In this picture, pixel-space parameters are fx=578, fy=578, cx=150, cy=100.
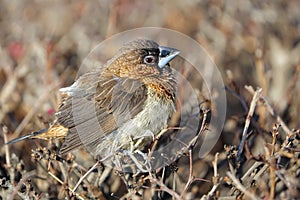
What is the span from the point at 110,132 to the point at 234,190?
1.05 m

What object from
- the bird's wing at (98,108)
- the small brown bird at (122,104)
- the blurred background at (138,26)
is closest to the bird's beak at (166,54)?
the small brown bird at (122,104)

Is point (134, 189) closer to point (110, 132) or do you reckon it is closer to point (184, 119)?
point (110, 132)

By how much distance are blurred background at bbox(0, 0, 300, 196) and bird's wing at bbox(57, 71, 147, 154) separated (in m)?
0.54

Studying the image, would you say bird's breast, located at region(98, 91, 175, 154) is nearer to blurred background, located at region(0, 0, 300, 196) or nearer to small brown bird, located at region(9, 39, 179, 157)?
small brown bird, located at region(9, 39, 179, 157)

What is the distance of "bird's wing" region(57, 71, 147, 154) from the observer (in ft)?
13.0

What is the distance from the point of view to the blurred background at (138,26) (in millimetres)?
5008

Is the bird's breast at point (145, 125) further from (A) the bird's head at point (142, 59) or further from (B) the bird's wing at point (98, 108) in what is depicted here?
(A) the bird's head at point (142, 59)

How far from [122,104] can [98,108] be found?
179 mm

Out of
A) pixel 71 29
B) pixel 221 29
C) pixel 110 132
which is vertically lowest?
pixel 110 132

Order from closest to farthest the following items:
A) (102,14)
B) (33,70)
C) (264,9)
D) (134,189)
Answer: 1. (134,189)
2. (33,70)
3. (264,9)
4. (102,14)

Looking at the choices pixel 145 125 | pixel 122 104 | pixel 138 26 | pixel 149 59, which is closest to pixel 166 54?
pixel 149 59


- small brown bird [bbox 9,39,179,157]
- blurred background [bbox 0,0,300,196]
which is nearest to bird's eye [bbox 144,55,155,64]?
small brown bird [bbox 9,39,179,157]

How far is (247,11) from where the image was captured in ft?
22.5

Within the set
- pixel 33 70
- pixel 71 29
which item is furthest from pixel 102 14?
pixel 33 70
